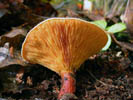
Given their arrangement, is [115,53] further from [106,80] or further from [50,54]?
[50,54]

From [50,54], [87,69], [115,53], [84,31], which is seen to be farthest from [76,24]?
[115,53]

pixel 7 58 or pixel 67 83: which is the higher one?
pixel 7 58

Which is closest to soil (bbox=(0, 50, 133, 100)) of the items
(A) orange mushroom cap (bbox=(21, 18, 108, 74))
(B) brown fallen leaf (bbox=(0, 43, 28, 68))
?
(B) brown fallen leaf (bbox=(0, 43, 28, 68))

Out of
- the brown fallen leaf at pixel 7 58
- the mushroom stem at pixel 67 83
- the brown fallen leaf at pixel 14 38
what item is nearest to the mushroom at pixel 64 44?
the mushroom stem at pixel 67 83

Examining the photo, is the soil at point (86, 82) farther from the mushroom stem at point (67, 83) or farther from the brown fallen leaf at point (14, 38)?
the brown fallen leaf at point (14, 38)

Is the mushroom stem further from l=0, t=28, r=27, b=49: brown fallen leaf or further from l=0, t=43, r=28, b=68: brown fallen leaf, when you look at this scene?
l=0, t=28, r=27, b=49: brown fallen leaf

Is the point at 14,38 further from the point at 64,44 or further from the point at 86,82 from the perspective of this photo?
the point at 86,82

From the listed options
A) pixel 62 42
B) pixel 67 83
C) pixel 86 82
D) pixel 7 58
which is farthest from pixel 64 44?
pixel 7 58
